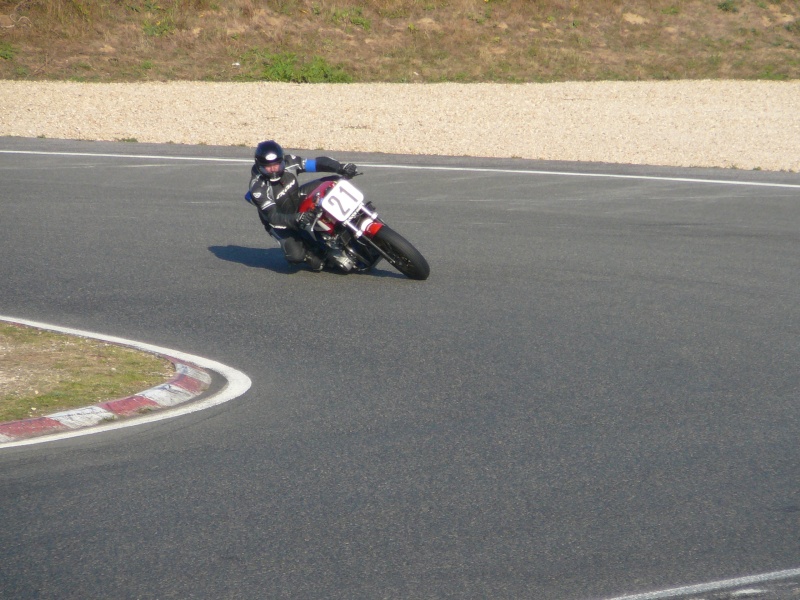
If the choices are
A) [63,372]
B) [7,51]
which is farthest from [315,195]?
[7,51]

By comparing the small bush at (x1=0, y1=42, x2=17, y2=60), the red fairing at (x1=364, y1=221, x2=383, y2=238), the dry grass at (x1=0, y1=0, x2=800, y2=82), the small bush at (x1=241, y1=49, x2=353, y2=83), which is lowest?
the red fairing at (x1=364, y1=221, x2=383, y2=238)

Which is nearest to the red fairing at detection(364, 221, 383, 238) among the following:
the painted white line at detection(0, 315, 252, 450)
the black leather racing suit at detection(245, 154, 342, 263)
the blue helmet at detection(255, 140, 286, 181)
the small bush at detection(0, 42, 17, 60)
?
the black leather racing suit at detection(245, 154, 342, 263)

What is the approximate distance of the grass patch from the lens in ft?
22.8

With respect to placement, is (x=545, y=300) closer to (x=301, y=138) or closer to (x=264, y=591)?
(x=264, y=591)

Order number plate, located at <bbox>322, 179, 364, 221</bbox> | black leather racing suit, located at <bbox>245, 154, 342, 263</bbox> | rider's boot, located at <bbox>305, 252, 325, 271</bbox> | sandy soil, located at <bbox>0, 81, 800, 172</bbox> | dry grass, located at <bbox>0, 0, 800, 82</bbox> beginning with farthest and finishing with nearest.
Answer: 1. dry grass, located at <bbox>0, 0, 800, 82</bbox>
2. sandy soil, located at <bbox>0, 81, 800, 172</bbox>
3. rider's boot, located at <bbox>305, 252, 325, 271</bbox>
4. black leather racing suit, located at <bbox>245, 154, 342, 263</bbox>
5. number plate, located at <bbox>322, 179, 364, 221</bbox>

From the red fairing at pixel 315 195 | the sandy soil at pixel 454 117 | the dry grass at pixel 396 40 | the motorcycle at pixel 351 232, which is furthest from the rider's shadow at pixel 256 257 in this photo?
the dry grass at pixel 396 40

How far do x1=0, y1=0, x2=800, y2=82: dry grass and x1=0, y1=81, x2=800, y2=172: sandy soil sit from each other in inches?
74.6

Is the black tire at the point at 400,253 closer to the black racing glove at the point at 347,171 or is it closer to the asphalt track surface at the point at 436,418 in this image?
the asphalt track surface at the point at 436,418

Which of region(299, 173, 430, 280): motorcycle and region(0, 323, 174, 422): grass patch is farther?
region(299, 173, 430, 280): motorcycle

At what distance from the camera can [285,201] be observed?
1102 cm

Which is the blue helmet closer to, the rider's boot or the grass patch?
the rider's boot

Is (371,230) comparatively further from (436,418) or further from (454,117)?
(454,117)

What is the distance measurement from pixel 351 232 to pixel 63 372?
12.4 ft

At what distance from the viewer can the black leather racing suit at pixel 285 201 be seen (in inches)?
431
